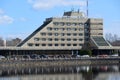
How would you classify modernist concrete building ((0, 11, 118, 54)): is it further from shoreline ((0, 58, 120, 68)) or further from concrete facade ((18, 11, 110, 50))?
shoreline ((0, 58, 120, 68))

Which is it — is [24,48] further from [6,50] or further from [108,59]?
[108,59]

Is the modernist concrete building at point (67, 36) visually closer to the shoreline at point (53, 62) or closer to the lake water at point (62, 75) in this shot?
the shoreline at point (53, 62)

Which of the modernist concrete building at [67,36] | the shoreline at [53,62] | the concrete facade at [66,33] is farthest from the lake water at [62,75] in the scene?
the concrete facade at [66,33]

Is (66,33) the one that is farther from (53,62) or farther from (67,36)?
(53,62)

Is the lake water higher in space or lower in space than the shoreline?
lower

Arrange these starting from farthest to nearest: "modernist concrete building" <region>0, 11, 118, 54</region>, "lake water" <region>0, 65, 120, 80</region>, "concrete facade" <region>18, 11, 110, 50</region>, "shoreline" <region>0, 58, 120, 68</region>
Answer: "concrete facade" <region>18, 11, 110, 50</region> < "modernist concrete building" <region>0, 11, 118, 54</region> < "shoreline" <region>0, 58, 120, 68</region> < "lake water" <region>0, 65, 120, 80</region>

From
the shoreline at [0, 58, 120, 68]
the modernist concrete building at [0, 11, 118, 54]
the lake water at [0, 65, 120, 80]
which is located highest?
the modernist concrete building at [0, 11, 118, 54]

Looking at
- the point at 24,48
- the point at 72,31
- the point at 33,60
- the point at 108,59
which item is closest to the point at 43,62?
the point at 33,60

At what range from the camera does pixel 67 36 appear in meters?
139

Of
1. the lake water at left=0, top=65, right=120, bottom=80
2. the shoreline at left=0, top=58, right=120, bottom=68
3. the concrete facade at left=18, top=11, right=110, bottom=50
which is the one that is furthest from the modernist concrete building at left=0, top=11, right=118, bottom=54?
the lake water at left=0, top=65, right=120, bottom=80

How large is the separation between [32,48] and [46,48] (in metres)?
5.34

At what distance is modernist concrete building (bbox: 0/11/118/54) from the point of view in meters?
134

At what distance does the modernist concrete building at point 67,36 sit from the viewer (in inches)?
5289

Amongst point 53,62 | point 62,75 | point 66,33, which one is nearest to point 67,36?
point 66,33
